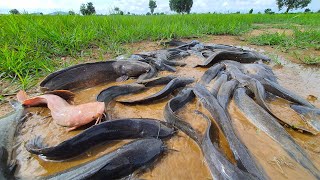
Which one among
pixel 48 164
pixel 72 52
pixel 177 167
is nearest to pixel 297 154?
pixel 177 167

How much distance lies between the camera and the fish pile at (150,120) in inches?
63.2

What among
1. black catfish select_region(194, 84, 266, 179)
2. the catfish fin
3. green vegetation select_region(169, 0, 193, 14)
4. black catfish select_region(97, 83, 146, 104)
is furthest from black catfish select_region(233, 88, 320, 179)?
green vegetation select_region(169, 0, 193, 14)

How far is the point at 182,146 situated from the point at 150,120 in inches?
14.9

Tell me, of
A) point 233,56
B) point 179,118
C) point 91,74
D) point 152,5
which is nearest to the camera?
point 179,118

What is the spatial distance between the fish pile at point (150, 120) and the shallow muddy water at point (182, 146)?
0.05m

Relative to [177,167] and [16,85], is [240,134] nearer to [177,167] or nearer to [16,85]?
[177,167]

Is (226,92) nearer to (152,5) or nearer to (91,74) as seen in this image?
(91,74)

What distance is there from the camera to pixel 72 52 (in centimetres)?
449

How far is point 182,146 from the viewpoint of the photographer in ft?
6.35

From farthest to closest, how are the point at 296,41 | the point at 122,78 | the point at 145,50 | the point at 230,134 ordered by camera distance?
the point at 296,41, the point at 145,50, the point at 122,78, the point at 230,134


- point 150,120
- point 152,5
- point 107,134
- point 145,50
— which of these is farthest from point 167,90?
point 152,5

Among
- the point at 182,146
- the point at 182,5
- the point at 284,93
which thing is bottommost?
the point at 182,146

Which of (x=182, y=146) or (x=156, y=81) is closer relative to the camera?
(x=182, y=146)

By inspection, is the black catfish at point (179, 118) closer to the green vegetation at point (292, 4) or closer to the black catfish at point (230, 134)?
the black catfish at point (230, 134)
